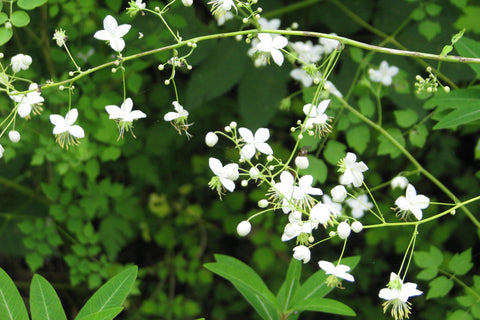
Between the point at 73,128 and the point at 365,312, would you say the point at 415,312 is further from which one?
the point at 73,128

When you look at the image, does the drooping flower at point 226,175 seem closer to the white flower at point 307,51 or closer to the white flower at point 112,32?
the white flower at point 112,32

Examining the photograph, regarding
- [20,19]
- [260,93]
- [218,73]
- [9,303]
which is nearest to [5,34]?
[20,19]

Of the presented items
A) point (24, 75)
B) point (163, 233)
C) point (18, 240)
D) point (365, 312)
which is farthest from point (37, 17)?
point (365, 312)

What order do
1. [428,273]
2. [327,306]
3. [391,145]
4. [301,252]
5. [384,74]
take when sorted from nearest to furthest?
1. [301,252]
2. [327,306]
3. [428,273]
4. [391,145]
5. [384,74]

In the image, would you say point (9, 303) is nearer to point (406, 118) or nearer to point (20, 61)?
point (20, 61)

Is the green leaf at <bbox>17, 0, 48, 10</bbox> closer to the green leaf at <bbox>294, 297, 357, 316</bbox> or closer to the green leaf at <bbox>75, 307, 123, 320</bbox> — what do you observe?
the green leaf at <bbox>75, 307, 123, 320</bbox>

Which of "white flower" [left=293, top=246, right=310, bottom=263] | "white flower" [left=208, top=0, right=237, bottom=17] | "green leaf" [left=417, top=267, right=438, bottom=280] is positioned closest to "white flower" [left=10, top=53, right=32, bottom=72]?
"white flower" [left=208, top=0, right=237, bottom=17]
